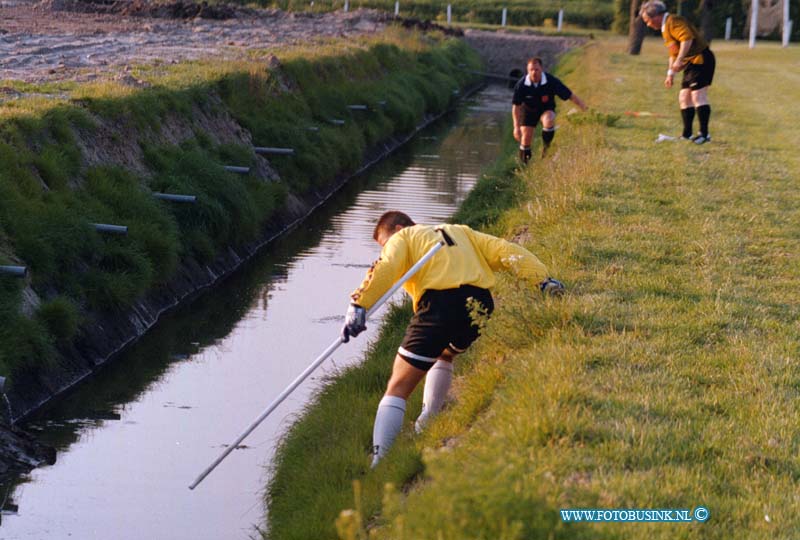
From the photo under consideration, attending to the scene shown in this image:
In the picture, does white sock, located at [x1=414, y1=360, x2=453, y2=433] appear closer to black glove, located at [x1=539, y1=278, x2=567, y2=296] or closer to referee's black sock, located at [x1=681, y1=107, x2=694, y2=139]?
black glove, located at [x1=539, y1=278, x2=567, y2=296]

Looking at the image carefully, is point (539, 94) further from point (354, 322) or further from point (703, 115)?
point (354, 322)

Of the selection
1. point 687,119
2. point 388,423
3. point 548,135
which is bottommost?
Result: point 388,423

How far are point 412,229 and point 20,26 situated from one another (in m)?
23.4

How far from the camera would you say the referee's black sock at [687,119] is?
18.8 meters

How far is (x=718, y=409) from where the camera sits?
7.18 m

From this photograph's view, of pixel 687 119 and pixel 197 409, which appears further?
pixel 687 119

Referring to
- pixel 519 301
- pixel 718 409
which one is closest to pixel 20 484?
pixel 519 301

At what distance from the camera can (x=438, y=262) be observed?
842 centimetres

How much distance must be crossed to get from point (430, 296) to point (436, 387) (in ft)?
2.23

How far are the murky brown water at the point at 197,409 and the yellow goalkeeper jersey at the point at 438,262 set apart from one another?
184cm

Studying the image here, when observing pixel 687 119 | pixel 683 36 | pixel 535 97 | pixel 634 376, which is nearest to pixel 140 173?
pixel 535 97

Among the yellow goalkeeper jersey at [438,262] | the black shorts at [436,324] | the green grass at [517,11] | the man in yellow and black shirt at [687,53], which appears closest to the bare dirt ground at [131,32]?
the man in yellow and black shirt at [687,53]

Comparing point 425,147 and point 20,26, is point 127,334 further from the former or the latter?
point 20,26

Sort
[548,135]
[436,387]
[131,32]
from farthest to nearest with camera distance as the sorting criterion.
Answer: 1. [131,32]
2. [548,135]
3. [436,387]
